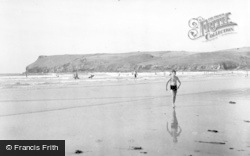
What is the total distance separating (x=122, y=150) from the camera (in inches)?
275

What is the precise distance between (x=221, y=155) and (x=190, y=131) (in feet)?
8.37

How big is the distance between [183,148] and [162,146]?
1.60 feet

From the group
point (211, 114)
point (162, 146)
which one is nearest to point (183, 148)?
point (162, 146)

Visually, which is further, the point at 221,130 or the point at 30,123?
the point at 30,123

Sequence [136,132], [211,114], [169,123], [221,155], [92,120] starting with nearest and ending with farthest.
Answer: [221,155], [136,132], [169,123], [92,120], [211,114]

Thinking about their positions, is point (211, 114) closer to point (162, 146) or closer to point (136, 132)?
point (136, 132)

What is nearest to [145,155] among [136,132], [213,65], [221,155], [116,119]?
[221,155]

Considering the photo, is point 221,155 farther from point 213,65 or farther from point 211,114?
point 213,65

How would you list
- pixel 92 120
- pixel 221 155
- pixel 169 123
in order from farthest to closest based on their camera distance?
pixel 92 120
pixel 169 123
pixel 221 155

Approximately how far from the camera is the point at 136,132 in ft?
29.4

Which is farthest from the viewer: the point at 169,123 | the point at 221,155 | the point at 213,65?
the point at 213,65

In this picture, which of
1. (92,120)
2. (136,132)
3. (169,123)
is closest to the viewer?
(136,132)

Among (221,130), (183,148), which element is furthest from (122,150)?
(221,130)

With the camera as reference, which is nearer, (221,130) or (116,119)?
(221,130)
